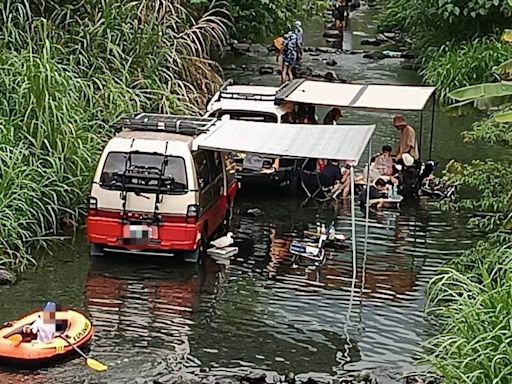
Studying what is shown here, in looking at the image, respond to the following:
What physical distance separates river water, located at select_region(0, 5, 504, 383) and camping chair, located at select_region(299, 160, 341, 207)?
82 cm

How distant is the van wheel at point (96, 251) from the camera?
44.7 feet

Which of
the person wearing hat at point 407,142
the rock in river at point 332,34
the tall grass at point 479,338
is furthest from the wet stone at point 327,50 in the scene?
the tall grass at point 479,338

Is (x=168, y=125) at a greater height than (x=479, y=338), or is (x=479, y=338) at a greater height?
(x=168, y=125)

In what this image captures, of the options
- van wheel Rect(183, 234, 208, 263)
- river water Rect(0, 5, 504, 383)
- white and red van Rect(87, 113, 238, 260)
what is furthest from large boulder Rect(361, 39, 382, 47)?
white and red van Rect(87, 113, 238, 260)

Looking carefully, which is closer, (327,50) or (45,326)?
(45,326)

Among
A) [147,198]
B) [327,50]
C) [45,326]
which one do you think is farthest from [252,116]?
[327,50]

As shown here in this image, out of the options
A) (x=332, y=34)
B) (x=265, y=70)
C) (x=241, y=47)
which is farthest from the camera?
(x=332, y=34)

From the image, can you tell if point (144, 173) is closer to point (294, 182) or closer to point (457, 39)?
point (294, 182)

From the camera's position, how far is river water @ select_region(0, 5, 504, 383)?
10766 millimetres

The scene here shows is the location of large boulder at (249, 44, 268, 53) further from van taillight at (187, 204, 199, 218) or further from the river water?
van taillight at (187, 204, 199, 218)

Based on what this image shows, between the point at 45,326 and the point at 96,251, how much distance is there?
3.25 meters

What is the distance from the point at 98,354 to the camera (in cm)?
1077

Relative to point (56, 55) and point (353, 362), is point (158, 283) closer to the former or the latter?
point (353, 362)

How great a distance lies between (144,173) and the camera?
13.2 metres
